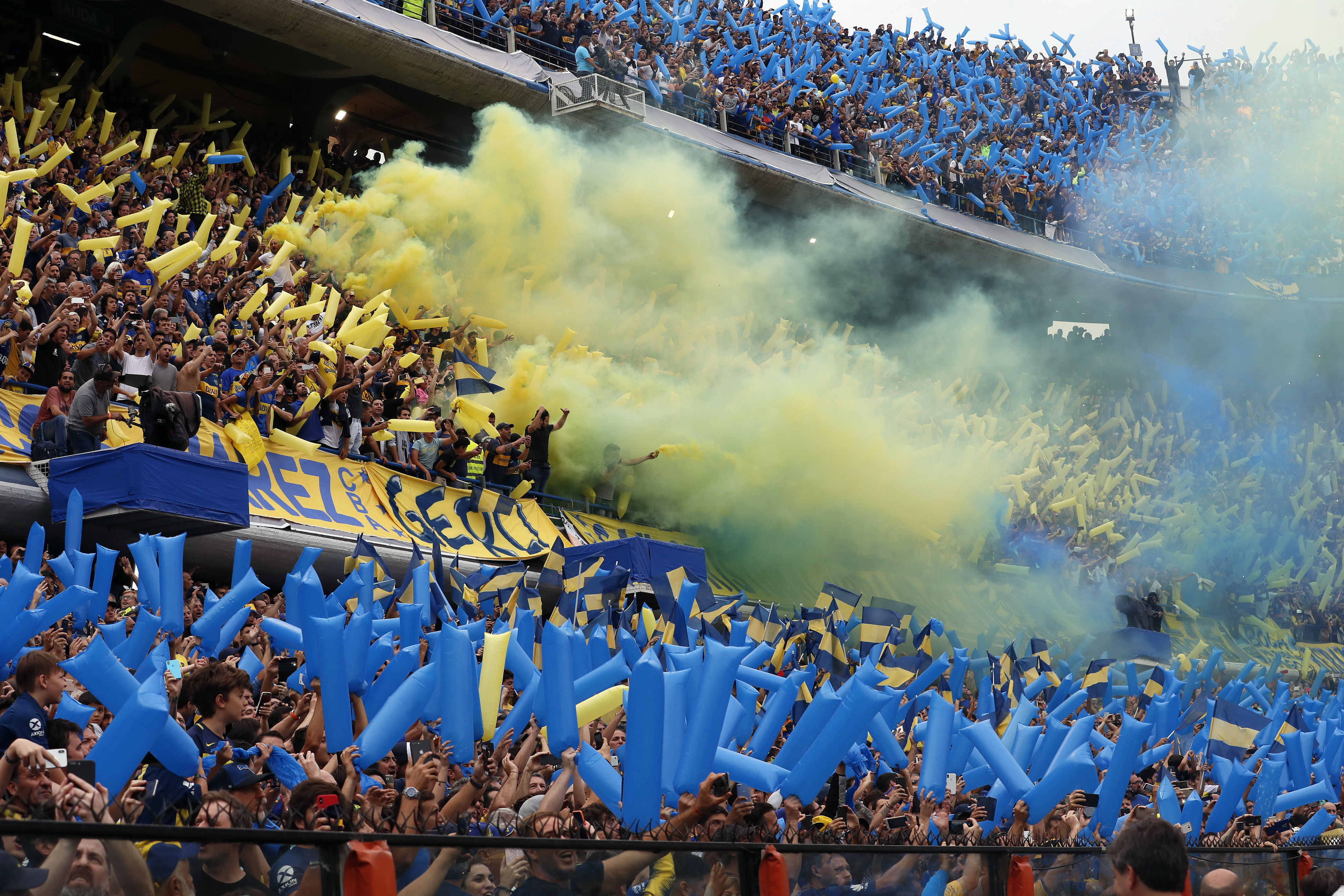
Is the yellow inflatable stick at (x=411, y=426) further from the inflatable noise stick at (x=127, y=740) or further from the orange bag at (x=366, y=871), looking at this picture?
the orange bag at (x=366, y=871)

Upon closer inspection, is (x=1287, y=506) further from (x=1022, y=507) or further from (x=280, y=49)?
(x=280, y=49)

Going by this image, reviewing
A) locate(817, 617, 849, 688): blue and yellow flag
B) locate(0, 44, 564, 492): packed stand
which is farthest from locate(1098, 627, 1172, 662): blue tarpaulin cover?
locate(817, 617, 849, 688): blue and yellow flag

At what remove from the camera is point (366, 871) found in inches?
102

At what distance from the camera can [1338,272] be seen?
2808 centimetres

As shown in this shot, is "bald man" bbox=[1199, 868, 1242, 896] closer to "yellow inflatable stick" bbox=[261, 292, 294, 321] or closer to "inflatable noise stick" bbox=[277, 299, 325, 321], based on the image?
"yellow inflatable stick" bbox=[261, 292, 294, 321]

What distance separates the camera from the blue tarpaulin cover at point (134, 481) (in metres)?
9.03

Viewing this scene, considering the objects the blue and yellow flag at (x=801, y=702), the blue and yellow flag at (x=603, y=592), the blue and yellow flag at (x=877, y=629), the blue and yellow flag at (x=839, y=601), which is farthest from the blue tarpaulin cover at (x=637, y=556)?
the blue and yellow flag at (x=801, y=702)

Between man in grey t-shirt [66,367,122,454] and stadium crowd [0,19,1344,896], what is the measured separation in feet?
0.07

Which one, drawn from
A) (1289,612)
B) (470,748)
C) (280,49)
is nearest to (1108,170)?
(1289,612)

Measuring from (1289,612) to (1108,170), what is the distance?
34.5 feet

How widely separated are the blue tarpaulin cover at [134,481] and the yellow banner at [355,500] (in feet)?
1.44

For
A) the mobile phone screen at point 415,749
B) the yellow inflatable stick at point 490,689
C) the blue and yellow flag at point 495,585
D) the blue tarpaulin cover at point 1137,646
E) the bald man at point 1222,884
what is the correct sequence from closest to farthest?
1. the bald man at point 1222,884
2. the mobile phone screen at point 415,749
3. the yellow inflatable stick at point 490,689
4. the blue and yellow flag at point 495,585
5. the blue tarpaulin cover at point 1137,646

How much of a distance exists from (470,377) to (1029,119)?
18.1m

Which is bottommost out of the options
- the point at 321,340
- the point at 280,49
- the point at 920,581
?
the point at 920,581
